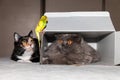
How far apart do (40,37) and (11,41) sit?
61 centimetres

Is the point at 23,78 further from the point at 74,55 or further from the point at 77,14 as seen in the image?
the point at 77,14

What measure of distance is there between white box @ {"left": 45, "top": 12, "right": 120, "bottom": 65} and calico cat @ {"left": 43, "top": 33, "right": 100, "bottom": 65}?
0.06 metres

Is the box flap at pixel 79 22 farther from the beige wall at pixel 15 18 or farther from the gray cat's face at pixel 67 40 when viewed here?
the beige wall at pixel 15 18

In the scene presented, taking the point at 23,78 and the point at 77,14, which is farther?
the point at 77,14

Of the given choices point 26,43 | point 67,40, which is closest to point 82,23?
point 67,40

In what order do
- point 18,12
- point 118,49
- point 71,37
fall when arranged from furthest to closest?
point 18,12 → point 71,37 → point 118,49

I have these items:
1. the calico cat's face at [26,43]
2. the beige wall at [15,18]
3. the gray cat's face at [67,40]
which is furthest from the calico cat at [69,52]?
the beige wall at [15,18]

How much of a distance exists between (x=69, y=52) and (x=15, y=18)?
66 cm

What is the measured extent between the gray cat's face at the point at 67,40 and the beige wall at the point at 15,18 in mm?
510

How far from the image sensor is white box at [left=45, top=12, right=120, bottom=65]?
101 cm

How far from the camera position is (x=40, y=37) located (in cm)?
104

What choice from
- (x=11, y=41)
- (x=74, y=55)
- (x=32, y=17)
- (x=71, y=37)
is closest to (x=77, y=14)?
(x=71, y=37)

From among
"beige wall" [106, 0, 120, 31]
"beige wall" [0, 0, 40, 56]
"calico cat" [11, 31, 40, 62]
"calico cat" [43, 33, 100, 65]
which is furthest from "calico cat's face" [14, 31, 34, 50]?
"beige wall" [106, 0, 120, 31]

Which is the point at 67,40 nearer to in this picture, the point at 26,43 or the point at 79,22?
the point at 79,22
